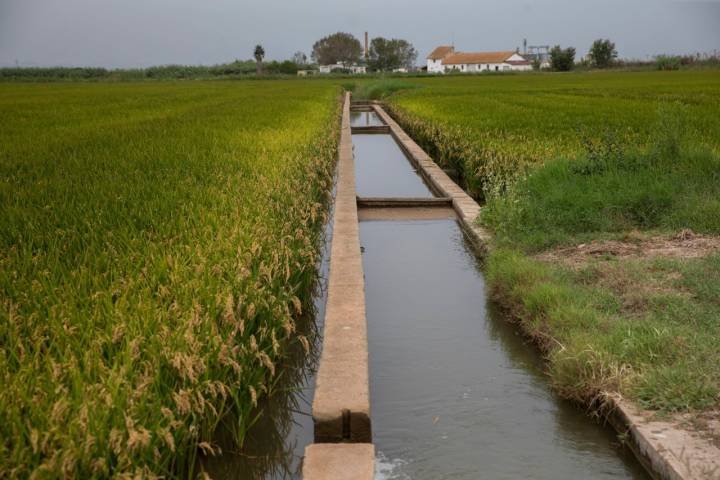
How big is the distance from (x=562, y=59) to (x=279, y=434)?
7840 centimetres

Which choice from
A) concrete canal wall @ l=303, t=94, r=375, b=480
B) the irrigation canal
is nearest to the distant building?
the irrigation canal

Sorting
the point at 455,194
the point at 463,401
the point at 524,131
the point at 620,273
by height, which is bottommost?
the point at 463,401

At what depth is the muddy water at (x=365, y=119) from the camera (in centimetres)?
2178

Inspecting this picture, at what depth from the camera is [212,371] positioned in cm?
277

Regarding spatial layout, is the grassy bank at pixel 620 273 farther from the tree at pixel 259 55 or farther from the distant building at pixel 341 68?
the distant building at pixel 341 68

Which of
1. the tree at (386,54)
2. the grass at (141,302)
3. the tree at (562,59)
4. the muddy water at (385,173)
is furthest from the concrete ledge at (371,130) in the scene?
the tree at (386,54)

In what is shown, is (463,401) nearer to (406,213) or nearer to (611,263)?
(611,263)

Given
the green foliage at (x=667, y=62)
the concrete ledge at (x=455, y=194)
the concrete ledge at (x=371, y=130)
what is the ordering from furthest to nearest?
the green foliage at (x=667, y=62) < the concrete ledge at (x=371, y=130) < the concrete ledge at (x=455, y=194)

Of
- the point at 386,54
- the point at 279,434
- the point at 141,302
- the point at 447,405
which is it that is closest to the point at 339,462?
the point at 279,434

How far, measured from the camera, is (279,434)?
10.5ft

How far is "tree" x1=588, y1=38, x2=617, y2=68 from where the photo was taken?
77588 millimetres

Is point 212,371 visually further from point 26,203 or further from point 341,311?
point 26,203

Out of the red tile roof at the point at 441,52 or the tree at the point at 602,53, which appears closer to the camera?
the tree at the point at 602,53

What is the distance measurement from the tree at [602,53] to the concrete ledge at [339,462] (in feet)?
264
